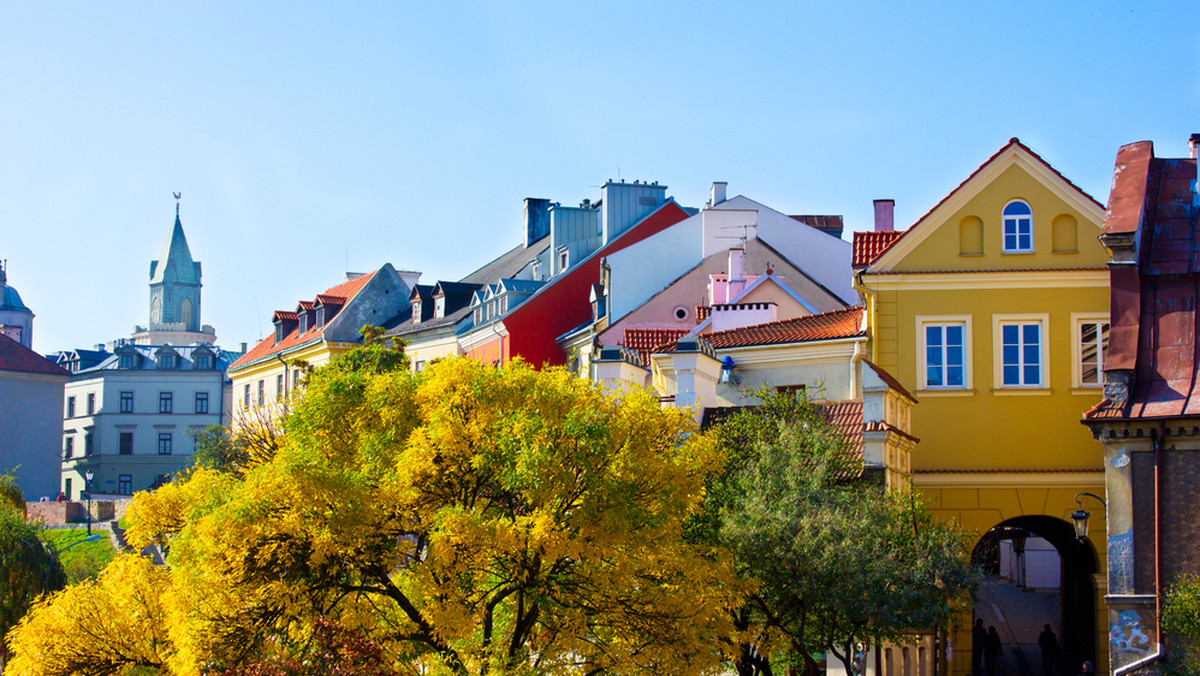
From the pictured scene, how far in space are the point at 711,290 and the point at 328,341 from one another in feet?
97.6

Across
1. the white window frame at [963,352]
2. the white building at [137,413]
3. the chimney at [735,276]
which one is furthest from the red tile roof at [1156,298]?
the white building at [137,413]

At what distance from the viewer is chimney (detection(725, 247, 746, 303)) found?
47.9m

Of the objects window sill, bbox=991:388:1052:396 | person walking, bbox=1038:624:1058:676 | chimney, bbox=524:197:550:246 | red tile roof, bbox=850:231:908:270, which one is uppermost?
chimney, bbox=524:197:550:246

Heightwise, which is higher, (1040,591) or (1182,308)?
(1182,308)

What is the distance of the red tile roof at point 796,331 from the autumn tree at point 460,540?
446 inches

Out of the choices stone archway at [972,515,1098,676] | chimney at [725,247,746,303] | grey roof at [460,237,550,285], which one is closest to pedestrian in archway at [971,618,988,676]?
stone archway at [972,515,1098,676]

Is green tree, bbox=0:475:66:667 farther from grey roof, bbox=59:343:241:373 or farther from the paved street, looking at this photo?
grey roof, bbox=59:343:241:373

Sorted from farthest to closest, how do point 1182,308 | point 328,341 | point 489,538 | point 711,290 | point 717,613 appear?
1. point 328,341
2. point 711,290
3. point 1182,308
4. point 717,613
5. point 489,538

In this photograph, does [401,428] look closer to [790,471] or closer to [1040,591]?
[790,471]

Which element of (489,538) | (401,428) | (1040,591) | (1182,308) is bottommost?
(1040,591)

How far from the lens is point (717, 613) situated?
25.2 m

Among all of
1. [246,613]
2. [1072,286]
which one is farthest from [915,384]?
[246,613]

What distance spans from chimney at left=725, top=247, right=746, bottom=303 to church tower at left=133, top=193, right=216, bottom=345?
426ft

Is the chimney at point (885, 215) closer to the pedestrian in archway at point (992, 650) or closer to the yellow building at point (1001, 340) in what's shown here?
the yellow building at point (1001, 340)
